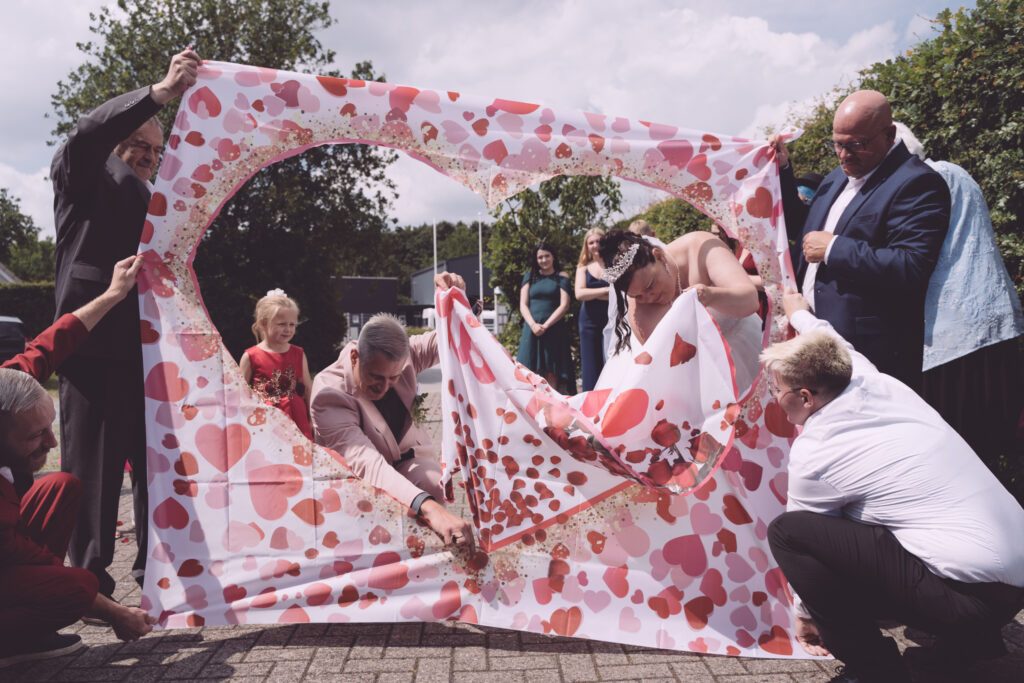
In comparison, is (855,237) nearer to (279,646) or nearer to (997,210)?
(997,210)

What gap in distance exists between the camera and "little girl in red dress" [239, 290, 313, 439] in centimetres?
456

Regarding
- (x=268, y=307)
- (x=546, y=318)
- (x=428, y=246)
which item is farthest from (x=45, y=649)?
(x=428, y=246)

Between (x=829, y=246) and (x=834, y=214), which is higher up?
(x=834, y=214)

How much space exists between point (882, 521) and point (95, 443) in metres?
2.94

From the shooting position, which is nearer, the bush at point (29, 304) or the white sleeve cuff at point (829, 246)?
the white sleeve cuff at point (829, 246)

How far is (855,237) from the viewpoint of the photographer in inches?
115

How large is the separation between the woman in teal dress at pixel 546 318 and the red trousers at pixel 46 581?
4777mm

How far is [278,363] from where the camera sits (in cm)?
465

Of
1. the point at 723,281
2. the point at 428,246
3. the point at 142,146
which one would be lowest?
the point at 723,281

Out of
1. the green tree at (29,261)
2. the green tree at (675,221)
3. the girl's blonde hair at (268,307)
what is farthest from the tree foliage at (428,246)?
the girl's blonde hair at (268,307)

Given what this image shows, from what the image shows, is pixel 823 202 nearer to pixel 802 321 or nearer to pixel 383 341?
pixel 802 321

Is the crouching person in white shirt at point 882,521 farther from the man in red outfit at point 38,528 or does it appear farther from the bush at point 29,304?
the bush at point 29,304

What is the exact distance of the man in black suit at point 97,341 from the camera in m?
3.09

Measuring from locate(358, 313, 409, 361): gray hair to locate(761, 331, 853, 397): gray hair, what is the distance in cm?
140
